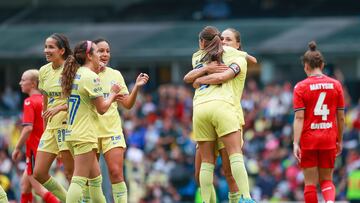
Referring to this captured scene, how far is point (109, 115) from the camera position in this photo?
15398 mm

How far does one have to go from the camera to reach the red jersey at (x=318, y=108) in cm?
1552

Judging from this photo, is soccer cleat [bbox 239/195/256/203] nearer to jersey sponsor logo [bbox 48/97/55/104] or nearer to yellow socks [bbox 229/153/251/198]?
yellow socks [bbox 229/153/251/198]

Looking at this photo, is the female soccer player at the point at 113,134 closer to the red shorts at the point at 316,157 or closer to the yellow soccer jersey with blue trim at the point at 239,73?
the yellow soccer jersey with blue trim at the point at 239,73

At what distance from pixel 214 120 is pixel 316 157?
1.67 m

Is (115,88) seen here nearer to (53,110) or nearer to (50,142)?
(53,110)

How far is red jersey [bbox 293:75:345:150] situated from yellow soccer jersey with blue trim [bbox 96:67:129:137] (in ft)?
7.29

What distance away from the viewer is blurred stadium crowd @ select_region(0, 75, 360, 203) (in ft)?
84.6

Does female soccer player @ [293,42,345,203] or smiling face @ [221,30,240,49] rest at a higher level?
smiling face @ [221,30,240,49]

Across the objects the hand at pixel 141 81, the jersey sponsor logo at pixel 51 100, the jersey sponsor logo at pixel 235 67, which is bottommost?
the jersey sponsor logo at pixel 51 100

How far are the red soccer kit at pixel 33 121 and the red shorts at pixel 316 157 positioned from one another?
359cm

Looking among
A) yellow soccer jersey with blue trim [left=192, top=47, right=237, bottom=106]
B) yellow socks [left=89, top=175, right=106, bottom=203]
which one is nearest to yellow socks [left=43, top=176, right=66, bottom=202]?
yellow socks [left=89, top=175, right=106, bottom=203]

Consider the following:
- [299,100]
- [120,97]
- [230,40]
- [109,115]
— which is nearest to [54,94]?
[109,115]

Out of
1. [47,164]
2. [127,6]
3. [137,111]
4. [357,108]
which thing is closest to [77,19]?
[127,6]

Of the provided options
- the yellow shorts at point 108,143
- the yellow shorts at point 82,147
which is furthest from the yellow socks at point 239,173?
the yellow shorts at point 82,147
